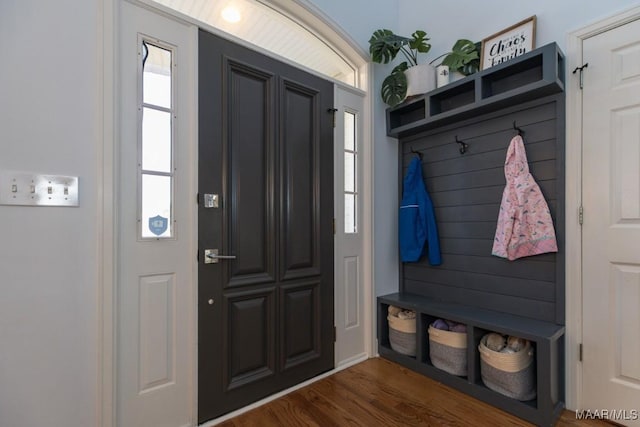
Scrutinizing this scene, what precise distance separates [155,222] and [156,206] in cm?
8

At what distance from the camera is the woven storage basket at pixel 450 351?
1.99 metres

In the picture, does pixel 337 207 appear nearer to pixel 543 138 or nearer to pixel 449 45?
pixel 543 138

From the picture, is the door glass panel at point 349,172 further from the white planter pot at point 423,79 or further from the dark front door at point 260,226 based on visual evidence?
the white planter pot at point 423,79

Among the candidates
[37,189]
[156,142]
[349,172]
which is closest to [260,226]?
[156,142]

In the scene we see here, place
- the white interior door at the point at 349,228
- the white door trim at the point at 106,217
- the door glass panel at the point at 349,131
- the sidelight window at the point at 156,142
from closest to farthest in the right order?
the white door trim at the point at 106,217 < the sidelight window at the point at 156,142 < the white interior door at the point at 349,228 < the door glass panel at the point at 349,131

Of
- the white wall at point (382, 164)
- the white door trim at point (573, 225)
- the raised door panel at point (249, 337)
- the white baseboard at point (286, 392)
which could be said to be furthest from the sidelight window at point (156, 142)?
the white door trim at point (573, 225)

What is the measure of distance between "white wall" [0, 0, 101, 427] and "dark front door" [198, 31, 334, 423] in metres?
0.49

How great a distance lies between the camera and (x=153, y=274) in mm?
1505

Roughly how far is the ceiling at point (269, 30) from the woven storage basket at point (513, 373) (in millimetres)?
2196

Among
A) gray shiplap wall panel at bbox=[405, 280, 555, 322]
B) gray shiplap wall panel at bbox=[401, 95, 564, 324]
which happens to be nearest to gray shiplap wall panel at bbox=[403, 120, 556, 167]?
gray shiplap wall panel at bbox=[401, 95, 564, 324]

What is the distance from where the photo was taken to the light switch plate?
1186 mm

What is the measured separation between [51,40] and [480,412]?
281 cm

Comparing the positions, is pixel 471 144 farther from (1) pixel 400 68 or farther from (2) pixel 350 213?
(2) pixel 350 213

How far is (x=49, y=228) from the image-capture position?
1.27 meters
